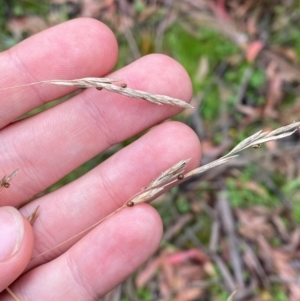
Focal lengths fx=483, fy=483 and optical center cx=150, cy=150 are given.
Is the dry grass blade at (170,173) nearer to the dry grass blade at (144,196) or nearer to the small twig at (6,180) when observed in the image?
the dry grass blade at (144,196)

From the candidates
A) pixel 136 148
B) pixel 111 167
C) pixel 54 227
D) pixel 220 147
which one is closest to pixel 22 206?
pixel 54 227

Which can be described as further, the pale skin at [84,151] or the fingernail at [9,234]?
the pale skin at [84,151]

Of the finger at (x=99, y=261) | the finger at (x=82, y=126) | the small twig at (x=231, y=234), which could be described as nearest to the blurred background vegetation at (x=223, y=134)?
the small twig at (x=231, y=234)

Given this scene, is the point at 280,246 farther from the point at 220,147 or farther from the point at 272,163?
the point at 220,147

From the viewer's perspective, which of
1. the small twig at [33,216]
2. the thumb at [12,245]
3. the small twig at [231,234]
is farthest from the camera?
→ the small twig at [231,234]

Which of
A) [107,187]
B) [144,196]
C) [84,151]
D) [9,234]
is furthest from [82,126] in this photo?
[9,234]
